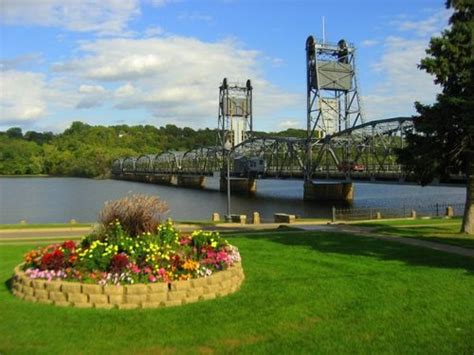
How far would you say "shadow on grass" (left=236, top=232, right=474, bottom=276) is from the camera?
14602 mm

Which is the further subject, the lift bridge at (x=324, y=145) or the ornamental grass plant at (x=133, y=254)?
the lift bridge at (x=324, y=145)

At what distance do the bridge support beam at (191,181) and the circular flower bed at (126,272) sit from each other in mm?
138296

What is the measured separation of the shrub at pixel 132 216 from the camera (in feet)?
42.0

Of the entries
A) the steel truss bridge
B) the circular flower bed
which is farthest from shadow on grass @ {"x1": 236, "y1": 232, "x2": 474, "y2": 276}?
the steel truss bridge

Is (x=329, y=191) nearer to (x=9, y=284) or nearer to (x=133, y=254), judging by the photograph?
(x=9, y=284)

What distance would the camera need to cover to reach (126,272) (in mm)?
10703

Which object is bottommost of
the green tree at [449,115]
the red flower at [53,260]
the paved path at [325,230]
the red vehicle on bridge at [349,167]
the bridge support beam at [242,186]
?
the bridge support beam at [242,186]

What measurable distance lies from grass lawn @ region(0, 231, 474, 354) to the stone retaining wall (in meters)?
0.23

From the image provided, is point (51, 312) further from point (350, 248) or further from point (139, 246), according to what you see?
point (350, 248)

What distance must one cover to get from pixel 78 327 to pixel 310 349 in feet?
12.4

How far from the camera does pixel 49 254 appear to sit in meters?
11.7

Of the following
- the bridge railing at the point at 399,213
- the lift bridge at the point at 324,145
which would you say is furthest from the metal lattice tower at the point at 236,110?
the bridge railing at the point at 399,213

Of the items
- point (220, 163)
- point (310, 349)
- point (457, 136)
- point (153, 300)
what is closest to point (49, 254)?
point (153, 300)

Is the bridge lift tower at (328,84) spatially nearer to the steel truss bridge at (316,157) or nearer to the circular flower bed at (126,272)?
the steel truss bridge at (316,157)
